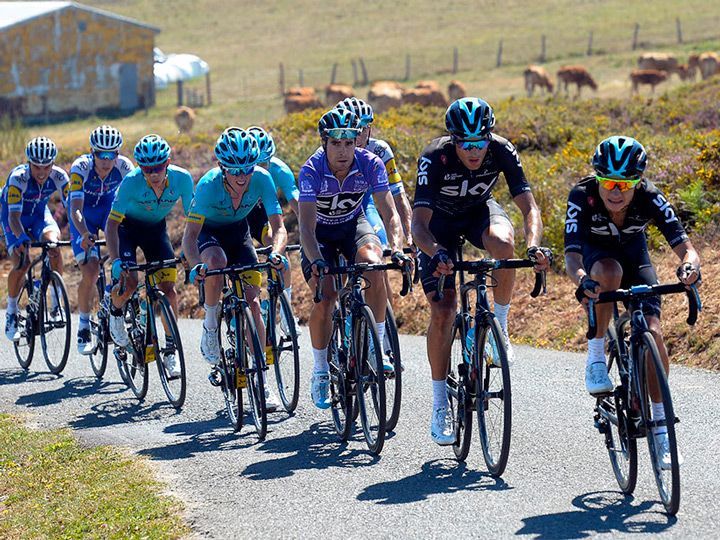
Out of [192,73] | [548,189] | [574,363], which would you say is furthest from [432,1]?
[574,363]

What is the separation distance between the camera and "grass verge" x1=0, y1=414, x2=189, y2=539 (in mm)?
7309

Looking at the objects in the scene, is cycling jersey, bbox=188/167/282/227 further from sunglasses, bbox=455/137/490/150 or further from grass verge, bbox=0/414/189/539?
sunglasses, bbox=455/137/490/150

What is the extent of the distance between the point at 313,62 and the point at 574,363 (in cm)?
6345

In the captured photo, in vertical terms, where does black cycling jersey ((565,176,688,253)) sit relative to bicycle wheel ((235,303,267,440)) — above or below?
above

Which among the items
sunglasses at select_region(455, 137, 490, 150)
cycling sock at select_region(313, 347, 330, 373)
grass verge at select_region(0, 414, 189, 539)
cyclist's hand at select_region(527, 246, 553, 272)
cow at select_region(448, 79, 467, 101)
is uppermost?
cow at select_region(448, 79, 467, 101)

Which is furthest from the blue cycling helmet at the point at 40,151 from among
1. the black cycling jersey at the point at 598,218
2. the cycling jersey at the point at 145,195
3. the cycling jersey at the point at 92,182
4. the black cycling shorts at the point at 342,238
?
the black cycling jersey at the point at 598,218

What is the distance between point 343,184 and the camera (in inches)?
353

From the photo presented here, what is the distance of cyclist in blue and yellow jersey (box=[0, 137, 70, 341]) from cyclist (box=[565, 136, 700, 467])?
7.26 meters

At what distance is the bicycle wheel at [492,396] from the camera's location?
7.14 m

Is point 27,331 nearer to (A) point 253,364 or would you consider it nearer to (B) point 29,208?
(B) point 29,208

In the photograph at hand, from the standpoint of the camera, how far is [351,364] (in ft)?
28.1

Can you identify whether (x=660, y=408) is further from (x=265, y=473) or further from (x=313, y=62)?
(x=313, y=62)

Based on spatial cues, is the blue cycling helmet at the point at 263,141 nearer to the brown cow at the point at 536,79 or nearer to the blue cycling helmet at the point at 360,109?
the blue cycling helmet at the point at 360,109

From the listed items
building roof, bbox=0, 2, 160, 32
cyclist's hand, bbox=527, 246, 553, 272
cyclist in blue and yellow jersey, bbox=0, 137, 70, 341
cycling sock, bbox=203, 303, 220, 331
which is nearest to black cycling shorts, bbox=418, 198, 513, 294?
cyclist's hand, bbox=527, 246, 553, 272
